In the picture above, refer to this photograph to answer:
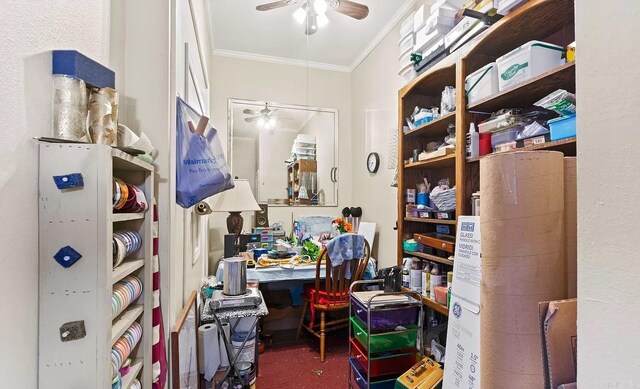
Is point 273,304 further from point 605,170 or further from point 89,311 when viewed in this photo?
point 605,170

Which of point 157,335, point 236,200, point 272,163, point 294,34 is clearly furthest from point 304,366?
point 294,34

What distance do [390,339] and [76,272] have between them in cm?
170

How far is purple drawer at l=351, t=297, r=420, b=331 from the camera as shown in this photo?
73.0 inches

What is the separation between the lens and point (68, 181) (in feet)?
2.24

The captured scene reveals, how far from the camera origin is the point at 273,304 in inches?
121

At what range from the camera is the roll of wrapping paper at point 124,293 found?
0.83 m

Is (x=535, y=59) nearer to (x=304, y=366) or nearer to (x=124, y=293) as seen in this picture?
(x=124, y=293)

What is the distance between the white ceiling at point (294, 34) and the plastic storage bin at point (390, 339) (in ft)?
8.87

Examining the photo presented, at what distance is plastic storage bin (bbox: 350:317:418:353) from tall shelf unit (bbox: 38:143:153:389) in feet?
4.79

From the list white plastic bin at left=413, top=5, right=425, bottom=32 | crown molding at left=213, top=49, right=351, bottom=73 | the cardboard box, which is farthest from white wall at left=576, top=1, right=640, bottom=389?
crown molding at left=213, top=49, right=351, bottom=73

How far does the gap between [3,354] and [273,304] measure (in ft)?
8.72

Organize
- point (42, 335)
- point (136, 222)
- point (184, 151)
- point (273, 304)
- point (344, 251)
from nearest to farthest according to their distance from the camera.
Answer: point (42, 335), point (136, 222), point (184, 151), point (344, 251), point (273, 304)

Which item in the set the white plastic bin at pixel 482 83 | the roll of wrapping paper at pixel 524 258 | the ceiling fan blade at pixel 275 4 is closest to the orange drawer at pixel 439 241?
the white plastic bin at pixel 482 83

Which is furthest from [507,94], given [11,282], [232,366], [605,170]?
[232,366]
